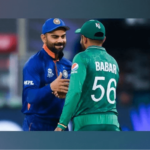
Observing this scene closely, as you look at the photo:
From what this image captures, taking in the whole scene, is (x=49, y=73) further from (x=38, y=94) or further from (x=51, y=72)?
(x=38, y=94)

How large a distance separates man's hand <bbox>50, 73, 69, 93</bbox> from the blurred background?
3.20 ft

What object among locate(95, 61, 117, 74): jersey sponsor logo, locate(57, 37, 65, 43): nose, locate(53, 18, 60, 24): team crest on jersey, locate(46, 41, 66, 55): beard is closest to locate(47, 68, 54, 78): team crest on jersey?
locate(46, 41, 66, 55): beard

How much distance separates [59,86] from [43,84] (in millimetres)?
234

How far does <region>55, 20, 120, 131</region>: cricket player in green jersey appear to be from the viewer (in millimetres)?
4105

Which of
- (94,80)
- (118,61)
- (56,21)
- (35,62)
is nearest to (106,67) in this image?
(94,80)

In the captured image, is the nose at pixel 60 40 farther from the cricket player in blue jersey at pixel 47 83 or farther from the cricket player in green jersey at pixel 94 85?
the cricket player in green jersey at pixel 94 85

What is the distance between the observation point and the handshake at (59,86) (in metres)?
4.78

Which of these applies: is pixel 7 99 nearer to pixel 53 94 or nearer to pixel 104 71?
pixel 53 94

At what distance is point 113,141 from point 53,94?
3.61ft

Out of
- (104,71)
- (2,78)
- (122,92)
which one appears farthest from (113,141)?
(2,78)

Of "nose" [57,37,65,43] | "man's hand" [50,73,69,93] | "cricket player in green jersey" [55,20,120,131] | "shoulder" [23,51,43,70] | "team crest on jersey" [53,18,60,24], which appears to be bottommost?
"cricket player in green jersey" [55,20,120,131]

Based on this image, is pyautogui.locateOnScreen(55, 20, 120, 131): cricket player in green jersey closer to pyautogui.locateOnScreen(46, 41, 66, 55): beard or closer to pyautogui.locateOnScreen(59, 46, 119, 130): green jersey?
pyautogui.locateOnScreen(59, 46, 119, 130): green jersey

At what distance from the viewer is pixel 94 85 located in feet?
13.7

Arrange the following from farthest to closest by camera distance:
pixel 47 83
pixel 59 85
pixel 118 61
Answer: pixel 118 61, pixel 47 83, pixel 59 85
